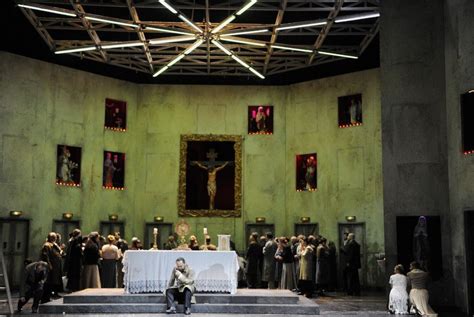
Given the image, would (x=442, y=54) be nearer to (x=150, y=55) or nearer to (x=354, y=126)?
(x=354, y=126)

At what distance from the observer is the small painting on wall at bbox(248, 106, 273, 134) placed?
26.6 m

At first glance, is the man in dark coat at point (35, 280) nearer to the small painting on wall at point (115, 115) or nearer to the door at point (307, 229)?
the small painting on wall at point (115, 115)

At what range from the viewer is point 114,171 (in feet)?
83.5

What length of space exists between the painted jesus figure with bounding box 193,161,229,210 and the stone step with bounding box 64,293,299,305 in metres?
11.3

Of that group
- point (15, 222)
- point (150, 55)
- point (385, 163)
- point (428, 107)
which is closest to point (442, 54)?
point (428, 107)

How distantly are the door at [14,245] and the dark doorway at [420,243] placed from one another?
1311 cm

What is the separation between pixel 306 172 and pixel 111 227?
27.7 feet

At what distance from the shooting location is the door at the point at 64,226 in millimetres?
23047

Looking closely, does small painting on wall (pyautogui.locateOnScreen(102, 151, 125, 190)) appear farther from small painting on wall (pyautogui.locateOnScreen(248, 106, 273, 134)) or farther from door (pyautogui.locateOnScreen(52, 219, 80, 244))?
small painting on wall (pyautogui.locateOnScreen(248, 106, 273, 134))

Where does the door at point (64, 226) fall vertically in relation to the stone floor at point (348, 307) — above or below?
above

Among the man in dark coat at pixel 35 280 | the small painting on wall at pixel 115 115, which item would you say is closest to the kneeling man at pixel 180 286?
the man in dark coat at pixel 35 280

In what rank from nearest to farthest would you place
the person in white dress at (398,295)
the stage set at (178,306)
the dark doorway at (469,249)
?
the stage set at (178,306), the person in white dress at (398,295), the dark doorway at (469,249)

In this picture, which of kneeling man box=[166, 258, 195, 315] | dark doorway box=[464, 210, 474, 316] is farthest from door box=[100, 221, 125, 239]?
dark doorway box=[464, 210, 474, 316]

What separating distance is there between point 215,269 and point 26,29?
486 inches
